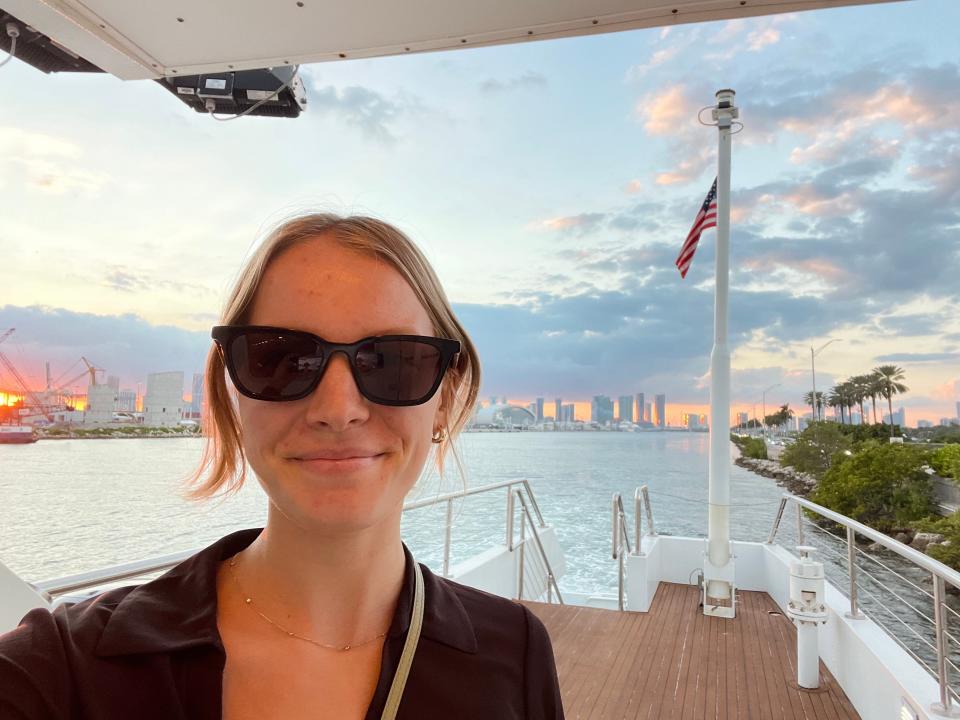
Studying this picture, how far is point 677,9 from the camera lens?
1679mm

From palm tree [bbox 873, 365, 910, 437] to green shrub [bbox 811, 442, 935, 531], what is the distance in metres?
10.2

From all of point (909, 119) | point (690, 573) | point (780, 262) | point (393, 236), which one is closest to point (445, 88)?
point (780, 262)

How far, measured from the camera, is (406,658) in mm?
546

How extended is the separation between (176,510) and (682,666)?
1781 cm

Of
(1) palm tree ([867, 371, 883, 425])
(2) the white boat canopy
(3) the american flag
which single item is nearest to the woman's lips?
(2) the white boat canopy

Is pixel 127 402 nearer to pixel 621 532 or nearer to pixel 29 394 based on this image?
pixel 29 394

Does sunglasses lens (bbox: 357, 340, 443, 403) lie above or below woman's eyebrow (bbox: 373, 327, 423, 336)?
below

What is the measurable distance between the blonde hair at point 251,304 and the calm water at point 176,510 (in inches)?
2.0

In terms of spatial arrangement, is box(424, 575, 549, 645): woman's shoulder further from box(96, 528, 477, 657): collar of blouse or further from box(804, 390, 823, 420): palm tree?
box(804, 390, 823, 420): palm tree

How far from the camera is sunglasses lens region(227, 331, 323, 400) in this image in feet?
1.80

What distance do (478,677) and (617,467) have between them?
53.5 meters

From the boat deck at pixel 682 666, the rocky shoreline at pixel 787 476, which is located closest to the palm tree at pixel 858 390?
the rocky shoreline at pixel 787 476

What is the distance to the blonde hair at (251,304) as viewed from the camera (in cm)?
59

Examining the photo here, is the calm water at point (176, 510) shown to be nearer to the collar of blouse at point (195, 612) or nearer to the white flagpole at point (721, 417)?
the collar of blouse at point (195, 612)
